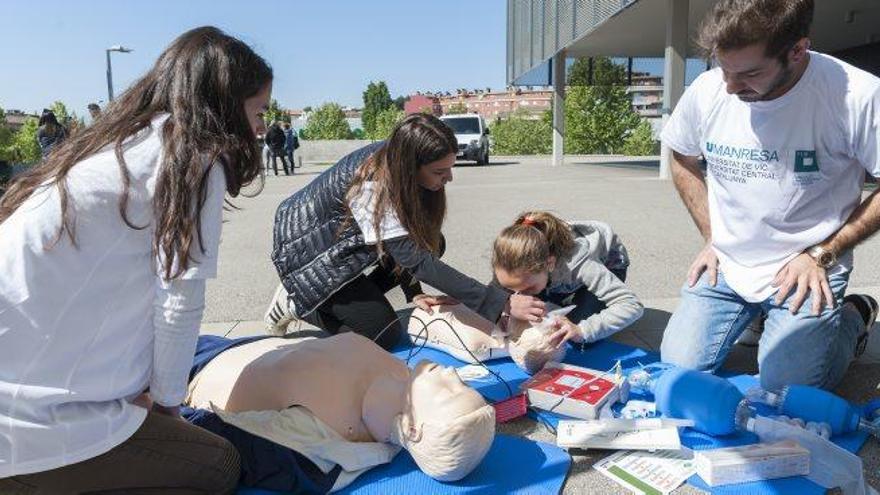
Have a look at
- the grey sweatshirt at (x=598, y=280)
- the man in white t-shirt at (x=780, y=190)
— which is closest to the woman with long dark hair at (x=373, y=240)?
the grey sweatshirt at (x=598, y=280)

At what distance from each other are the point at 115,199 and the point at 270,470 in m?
1.01

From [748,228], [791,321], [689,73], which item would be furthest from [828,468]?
[689,73]

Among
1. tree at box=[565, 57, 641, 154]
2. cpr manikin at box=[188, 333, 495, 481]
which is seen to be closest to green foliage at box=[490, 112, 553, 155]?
tree at box=[565, 57, 641, 154]

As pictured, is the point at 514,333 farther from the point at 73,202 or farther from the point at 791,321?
the point at 73,202

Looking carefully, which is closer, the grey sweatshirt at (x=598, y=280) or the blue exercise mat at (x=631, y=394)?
the blue exercise mat at (x=631, y=394)

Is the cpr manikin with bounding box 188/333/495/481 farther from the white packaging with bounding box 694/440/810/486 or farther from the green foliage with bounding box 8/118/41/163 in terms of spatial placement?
the green foliage with bounding box 8/118/41/163

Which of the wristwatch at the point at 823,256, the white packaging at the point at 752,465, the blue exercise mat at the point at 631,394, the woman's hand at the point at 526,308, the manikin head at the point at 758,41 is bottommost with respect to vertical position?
the blue exercise mat at the point at 631,394

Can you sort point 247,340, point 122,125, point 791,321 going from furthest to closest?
point 247,340
point 791,321
point 122,125

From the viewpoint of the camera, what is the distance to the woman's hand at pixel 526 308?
116 inches

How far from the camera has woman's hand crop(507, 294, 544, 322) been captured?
9.64ft

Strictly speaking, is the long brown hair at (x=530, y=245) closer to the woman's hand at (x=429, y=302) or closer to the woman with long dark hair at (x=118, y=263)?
the woman's hand at (x=429, y=302)

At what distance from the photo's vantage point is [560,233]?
3357 millimetres

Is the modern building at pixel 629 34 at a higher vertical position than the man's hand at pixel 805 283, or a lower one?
higher

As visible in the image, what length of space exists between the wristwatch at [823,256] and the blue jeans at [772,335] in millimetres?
86
